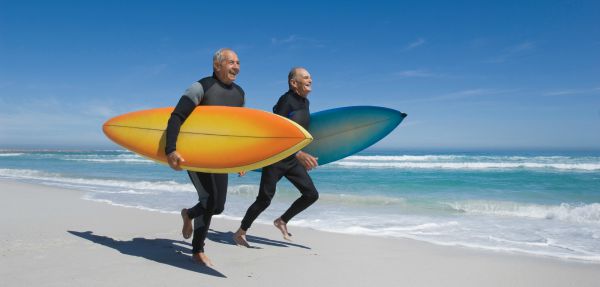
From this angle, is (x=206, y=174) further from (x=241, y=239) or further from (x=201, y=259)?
(x=241, y=239)

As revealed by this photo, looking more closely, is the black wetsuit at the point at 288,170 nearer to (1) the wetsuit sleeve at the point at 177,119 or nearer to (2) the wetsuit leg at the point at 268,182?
(2) the wetsuit leg at the point at 268,182

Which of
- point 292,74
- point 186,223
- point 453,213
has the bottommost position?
point 453,213

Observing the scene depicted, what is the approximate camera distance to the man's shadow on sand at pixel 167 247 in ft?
11.3

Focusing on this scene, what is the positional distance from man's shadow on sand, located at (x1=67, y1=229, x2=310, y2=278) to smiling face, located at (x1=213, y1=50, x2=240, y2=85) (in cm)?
153

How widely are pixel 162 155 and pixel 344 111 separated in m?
2.57

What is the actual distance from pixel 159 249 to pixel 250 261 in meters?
0.96

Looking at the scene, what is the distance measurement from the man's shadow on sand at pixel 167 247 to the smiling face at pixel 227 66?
5.00 ft

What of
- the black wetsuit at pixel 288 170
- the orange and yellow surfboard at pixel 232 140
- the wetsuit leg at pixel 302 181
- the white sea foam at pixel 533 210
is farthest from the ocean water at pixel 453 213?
the orange and yellow surfboard at pixel 232 140

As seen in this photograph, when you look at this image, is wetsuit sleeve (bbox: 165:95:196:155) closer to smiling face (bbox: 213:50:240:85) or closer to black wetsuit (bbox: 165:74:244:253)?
black wetsuit (bbox: 165:74:244:253)

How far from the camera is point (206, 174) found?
339cm

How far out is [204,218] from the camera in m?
3.46

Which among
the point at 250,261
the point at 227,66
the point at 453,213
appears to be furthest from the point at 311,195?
the point at 453,213

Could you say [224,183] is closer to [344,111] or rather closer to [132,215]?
[344,111]

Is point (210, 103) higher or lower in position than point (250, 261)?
higher
